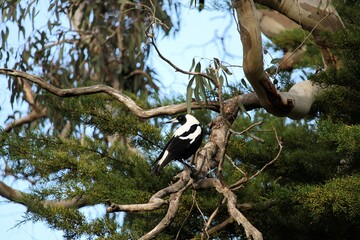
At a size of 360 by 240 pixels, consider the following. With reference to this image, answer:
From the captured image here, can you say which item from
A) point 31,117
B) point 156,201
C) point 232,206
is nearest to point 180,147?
point 232,206

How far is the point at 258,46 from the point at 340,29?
5.45ft

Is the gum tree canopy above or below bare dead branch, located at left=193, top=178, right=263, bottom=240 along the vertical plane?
above

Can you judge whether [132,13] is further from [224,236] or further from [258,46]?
[258,46]

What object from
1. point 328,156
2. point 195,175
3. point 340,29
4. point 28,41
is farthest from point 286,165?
point 28,41

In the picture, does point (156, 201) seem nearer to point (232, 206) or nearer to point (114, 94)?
point (232, 206)

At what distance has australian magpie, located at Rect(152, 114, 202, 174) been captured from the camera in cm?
542

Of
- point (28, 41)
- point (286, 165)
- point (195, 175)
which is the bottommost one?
point (195, 175)

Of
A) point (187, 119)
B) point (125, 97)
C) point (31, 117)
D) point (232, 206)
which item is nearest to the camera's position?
point (232, 206)

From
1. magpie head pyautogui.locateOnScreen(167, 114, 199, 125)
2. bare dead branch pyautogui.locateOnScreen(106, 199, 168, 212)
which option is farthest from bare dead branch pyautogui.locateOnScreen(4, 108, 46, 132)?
bare dead branch pyautogui.locateOnScreen(106, 199, 168, 212)

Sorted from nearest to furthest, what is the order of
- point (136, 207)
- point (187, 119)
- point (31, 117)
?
point (136, 207) → point (187, 119) → point (31, 117)

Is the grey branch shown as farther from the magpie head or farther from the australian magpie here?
the magpie head

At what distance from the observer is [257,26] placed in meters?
4.79

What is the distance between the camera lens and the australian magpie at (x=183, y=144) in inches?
213

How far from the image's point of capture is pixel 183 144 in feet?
18.3
